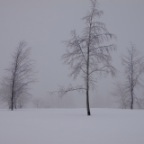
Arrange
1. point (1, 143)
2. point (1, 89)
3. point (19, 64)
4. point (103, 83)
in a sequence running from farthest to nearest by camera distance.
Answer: point (103, 83)
point (1, 89)
point (19, 64)
point (1, 143)

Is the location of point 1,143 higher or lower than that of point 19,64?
lower

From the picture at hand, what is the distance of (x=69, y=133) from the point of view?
1019 cm

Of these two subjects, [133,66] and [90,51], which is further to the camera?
[133,66]

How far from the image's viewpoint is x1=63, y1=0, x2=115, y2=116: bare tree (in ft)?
66.2

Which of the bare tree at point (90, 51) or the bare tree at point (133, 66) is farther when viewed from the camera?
the bare tree at point (133, 66)

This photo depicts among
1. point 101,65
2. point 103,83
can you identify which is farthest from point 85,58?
point 103,83

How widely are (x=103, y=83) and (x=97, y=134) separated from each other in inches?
4848

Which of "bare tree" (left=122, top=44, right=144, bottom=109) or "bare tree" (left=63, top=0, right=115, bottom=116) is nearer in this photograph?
"bare tree" (left=63, top=0, right=115, bottom=116)

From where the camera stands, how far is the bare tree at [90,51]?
20.2 meters

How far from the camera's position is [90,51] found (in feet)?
68.0

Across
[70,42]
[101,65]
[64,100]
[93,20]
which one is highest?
[93,20]

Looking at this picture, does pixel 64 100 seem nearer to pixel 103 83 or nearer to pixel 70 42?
pixel 103 83

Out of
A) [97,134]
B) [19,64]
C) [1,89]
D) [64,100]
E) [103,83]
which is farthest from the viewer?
[103,83]

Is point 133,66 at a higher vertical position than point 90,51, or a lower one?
lower
